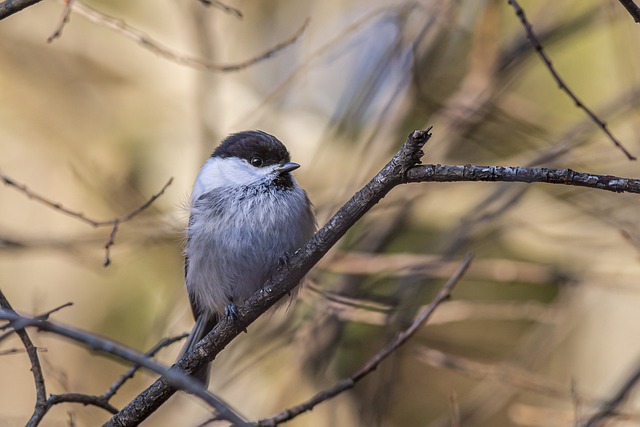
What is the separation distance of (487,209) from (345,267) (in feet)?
3.45

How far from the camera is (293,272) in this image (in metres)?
2.71

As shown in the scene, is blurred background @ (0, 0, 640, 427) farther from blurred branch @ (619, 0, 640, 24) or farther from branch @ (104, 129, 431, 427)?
blurred branch @ (619, 0, 640, 24)

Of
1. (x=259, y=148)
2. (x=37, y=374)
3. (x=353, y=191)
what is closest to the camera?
(x=37, y=374)

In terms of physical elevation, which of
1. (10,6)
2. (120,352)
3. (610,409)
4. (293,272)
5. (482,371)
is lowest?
(120,352)

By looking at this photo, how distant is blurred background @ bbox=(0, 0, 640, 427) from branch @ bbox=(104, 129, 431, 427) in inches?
13.6

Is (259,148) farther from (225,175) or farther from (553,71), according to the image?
(553,71)

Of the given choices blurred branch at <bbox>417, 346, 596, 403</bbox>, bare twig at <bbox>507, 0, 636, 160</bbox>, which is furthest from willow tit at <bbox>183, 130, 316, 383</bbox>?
bare twig at <bbox>507, 0, 636, 160</bbox>

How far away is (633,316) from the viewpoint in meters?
5.82

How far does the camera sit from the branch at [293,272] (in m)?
2.32

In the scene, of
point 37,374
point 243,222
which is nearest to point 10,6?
point 37,374

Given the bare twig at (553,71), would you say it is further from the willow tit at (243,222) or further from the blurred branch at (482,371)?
the blurred branch at (482,371)

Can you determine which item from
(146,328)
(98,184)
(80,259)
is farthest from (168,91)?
(80,259)

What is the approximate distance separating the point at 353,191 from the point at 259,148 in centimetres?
135

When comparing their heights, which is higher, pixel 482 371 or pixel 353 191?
pixel 353 191
